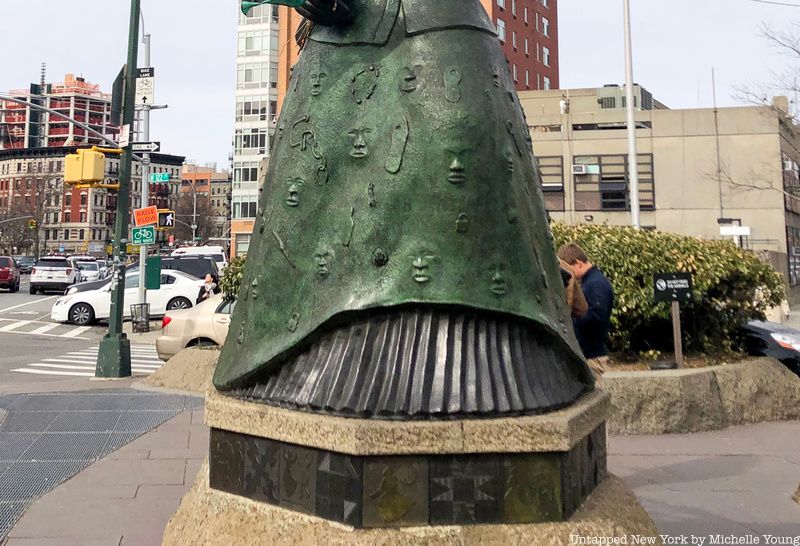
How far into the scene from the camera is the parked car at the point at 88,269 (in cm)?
3950

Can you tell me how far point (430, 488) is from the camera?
246cm

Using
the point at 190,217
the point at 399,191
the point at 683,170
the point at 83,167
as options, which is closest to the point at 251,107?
the point at 190,217

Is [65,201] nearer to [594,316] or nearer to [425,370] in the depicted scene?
[594,316]

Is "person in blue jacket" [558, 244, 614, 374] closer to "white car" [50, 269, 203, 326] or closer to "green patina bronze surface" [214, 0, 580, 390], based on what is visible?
"green patina bronze surface" [214, 0, 580, 390]

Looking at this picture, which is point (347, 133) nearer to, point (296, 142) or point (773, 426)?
point (296, 142)

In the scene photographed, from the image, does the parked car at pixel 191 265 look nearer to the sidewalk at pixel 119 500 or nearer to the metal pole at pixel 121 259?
the metal pole at pixel 121 259

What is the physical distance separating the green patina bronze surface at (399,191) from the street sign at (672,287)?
5.01 metres

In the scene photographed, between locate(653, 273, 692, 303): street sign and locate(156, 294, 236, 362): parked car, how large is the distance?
724 centimetres

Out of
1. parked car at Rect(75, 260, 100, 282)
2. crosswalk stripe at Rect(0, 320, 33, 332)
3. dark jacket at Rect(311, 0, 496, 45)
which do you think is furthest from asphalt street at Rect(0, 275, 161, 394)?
parked car at Rect(75, 260, 100, 282)

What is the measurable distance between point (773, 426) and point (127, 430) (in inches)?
274

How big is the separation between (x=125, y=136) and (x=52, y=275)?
25.8 m

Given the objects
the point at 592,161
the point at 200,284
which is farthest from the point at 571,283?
the point at 592,161

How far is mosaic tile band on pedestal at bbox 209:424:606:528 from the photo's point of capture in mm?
2449

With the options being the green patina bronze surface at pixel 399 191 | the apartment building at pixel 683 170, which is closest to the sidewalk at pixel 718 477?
the green patina bronze surface at pixel 399 191
